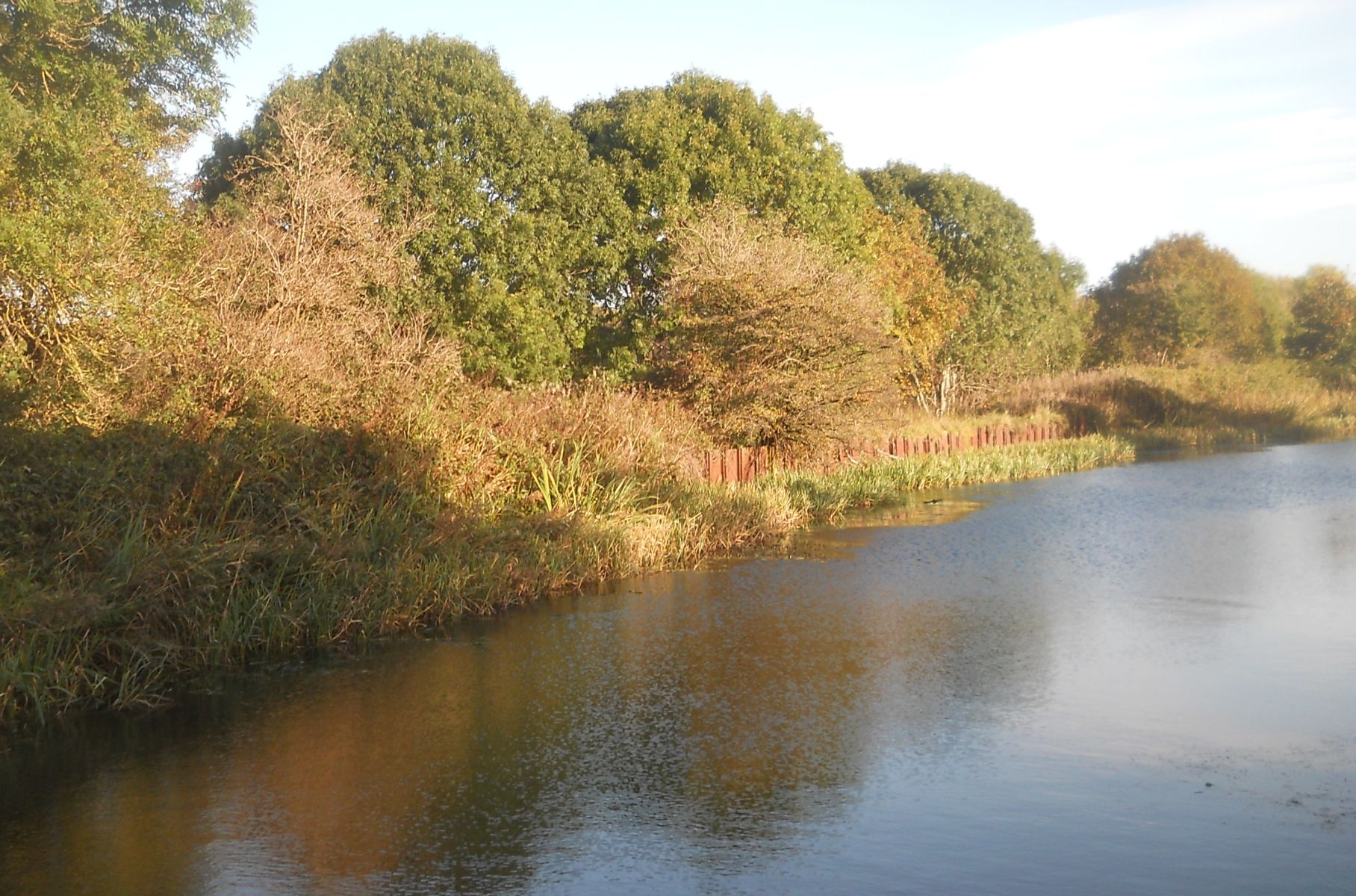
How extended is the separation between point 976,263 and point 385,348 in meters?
33.1

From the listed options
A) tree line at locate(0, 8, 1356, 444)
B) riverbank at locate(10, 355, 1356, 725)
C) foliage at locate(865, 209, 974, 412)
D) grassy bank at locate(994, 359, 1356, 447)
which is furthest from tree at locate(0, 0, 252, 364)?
grassy bank at locate(994, 359, 1356, 447)

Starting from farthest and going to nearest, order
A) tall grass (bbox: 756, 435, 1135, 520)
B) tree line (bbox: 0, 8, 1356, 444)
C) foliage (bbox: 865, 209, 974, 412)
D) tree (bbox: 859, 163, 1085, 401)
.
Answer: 1. tree (bbox: 859, 163, 1085, 401)
2. foliage (bbox: 865, 209, 974, 412)
3. tall grass (bbox: 756, 435, 1135, 520)
4. tree line (bbox: 0, 8, 1356, 444)

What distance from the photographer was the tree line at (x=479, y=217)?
13320 mm

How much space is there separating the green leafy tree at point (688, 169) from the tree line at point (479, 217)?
70mm

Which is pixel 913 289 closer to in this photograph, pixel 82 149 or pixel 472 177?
pixel 472 177

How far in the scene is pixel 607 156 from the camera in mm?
28891

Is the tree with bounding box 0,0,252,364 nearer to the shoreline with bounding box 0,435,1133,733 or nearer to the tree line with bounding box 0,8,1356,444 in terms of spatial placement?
the tree line with bounding box 0,8,1356,444

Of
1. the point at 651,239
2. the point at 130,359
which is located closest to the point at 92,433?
the point at 130,359

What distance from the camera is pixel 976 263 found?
44.4m

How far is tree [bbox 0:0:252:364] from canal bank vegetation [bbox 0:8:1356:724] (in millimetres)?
49

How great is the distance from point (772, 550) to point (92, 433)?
9.29m

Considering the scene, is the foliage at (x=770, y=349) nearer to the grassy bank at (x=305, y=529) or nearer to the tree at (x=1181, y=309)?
the grassy bank at (x=305, y=529)

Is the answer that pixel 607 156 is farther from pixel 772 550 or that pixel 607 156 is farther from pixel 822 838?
pixel 822 838

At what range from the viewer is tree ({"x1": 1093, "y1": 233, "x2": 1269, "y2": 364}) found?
5409cm
